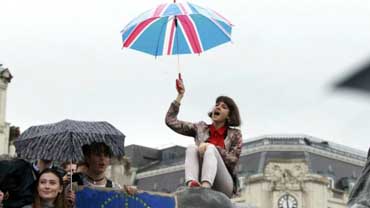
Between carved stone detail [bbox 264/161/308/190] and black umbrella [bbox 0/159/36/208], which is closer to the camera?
black umbrella [bbox 0/159/36/208]

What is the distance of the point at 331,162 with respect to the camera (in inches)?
2933

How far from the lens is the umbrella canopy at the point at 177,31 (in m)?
11.7

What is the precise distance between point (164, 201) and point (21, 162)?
59.9 inches

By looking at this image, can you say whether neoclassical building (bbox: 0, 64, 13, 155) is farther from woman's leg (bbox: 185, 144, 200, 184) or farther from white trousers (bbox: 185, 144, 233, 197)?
woman's leg (bbox: 185, 144, 200, 184)

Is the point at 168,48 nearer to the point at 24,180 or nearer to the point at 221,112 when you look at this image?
the point at 221,112

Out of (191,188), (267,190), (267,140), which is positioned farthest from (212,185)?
(267,140)

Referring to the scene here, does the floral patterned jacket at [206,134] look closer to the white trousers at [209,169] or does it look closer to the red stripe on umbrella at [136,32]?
the white trousers at [209,169]

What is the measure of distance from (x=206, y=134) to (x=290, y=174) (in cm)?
5871

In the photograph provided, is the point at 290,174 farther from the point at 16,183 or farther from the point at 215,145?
the point at 16,183

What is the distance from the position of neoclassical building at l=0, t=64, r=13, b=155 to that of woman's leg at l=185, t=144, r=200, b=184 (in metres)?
38.5

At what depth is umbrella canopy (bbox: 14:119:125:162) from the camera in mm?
10086

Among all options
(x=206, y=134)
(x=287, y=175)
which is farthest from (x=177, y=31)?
(x=287, y=175)

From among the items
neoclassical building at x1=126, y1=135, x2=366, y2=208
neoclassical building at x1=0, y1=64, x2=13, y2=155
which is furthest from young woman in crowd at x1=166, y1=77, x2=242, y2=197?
neoclassical building at x1=126, y1=135, x2=366, y2=208

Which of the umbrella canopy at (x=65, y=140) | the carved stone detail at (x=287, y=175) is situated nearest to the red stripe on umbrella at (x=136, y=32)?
the umbrella canopy at (x=65, y=140)
